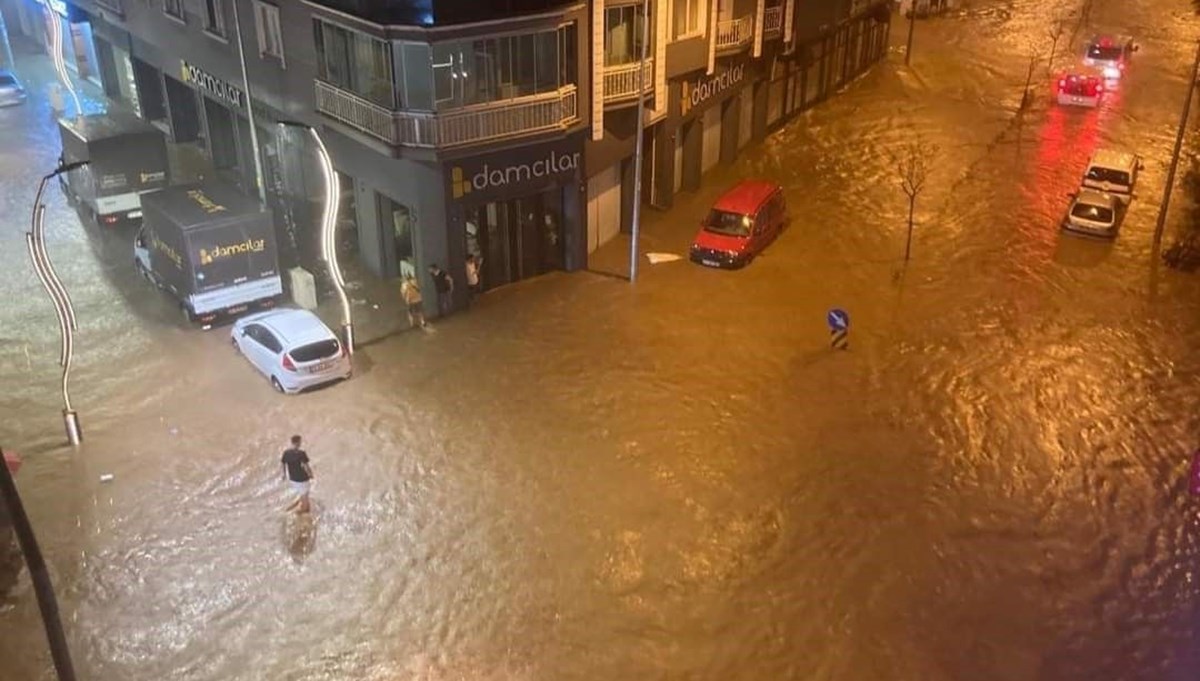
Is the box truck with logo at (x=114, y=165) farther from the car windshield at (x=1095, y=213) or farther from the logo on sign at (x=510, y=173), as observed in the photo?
the car windshield at (x=1095, y=213)

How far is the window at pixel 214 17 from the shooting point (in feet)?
115

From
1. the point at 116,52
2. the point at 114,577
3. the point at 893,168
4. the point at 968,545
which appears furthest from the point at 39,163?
the point at 968,545

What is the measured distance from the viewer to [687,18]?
33.2m

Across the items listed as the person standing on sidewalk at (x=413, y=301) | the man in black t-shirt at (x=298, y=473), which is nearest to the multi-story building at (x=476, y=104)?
the person standing on sidewalk at (x=413, y=301)

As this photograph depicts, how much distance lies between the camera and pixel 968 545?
1991 cm

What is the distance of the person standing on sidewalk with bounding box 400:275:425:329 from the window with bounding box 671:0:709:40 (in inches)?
465

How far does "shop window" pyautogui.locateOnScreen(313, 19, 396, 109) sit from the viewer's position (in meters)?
26.6

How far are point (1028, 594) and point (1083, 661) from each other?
1650mm

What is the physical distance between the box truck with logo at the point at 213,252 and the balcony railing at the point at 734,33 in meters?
16.3

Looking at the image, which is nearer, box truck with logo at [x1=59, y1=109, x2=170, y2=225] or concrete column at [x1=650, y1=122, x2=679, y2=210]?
box truck with logo at [x1=59, y1=109, x2=170, y2=225]

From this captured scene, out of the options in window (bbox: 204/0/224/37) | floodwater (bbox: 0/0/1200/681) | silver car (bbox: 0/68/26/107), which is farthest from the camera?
silver car (bbox: 0/68/26/107)

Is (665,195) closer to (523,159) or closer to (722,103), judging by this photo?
(722,103)

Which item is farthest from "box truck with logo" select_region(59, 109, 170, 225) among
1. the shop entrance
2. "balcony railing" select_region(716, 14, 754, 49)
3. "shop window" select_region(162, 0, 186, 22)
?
"balcony railing" select_region(716, 14, 754, 49)

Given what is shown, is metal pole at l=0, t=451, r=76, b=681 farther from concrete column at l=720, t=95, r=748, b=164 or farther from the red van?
concrete column at l=720, t=95, r=748, b=164
